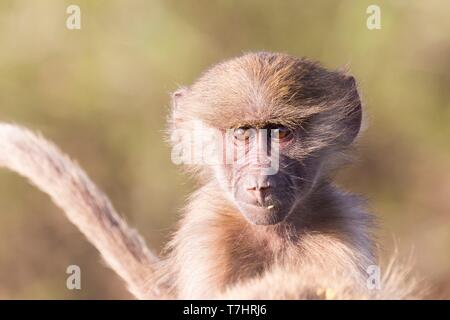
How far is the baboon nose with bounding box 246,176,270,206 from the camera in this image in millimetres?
4246

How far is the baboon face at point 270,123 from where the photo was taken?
4324 millimetres

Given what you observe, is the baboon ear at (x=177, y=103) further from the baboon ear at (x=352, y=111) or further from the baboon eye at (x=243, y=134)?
the baboon ear at (x=352, y=111)

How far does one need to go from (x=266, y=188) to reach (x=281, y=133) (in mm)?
375

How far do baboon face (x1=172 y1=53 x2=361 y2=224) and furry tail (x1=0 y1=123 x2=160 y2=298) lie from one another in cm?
72

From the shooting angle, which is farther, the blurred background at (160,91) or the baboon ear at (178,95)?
the blurred background at (160,91)

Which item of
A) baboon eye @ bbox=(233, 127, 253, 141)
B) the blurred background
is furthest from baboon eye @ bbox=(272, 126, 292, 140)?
A: the blurred background

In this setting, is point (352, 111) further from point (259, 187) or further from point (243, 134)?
point (259, 187)

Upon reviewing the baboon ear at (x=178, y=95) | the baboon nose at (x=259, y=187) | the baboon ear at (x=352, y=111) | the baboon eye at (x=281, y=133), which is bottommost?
the baboon nose at (x=259, y=187)

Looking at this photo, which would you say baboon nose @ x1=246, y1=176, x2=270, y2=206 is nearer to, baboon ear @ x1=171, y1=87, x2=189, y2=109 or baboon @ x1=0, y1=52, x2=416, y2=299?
baboon @ x1=0, y1=52, x2=416, y2=299

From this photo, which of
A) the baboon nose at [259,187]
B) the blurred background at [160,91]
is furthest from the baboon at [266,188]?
the blurred background at [160,91]

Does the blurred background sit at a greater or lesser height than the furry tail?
greater

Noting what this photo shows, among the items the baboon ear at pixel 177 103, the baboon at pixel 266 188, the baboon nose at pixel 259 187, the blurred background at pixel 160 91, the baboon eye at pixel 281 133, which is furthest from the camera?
the blurred background at pixel 160 91
